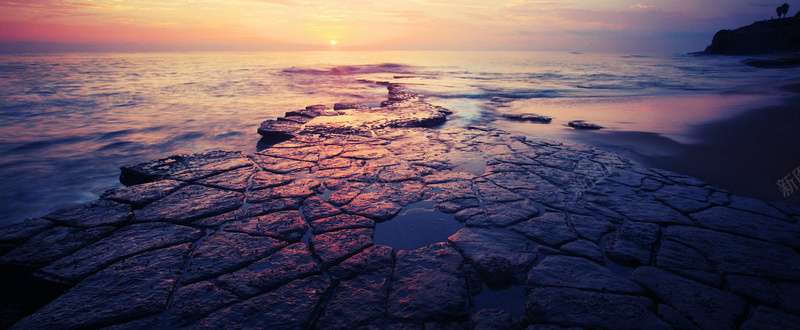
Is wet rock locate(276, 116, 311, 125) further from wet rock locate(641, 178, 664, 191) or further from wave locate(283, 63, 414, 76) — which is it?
wave locate(283, 63, 414, 76)

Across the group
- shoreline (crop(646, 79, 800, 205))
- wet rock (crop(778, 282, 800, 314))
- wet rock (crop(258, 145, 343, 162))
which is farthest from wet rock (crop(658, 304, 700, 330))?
wet rock (crop(258, 145, 343, 162))

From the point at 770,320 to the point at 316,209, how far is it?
9.27ft

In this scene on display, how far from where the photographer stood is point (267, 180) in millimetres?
3377

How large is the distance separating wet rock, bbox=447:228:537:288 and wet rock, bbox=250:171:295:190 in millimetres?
1913

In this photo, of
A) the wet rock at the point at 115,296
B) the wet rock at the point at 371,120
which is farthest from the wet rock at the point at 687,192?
the wet rock at the point at 115,296

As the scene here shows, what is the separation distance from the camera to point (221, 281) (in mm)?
1882

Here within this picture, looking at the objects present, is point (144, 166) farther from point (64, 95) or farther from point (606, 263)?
point (64, 95)

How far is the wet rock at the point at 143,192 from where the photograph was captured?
9.28ft

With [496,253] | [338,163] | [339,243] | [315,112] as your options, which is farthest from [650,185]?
[315,112]

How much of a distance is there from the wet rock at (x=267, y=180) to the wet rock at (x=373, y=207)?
0.91 meters

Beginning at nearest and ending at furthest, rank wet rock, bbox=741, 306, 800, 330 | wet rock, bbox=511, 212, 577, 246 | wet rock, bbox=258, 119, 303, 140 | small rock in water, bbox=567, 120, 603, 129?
1. wet rock, bbox=741, 306, 800, 330
2. wet rock, bbox=511, 212, 577, 246
3. wet rock, bbox=258, 119, 303, 140
4. small rock in water, bbox=567, 120, 603, 129

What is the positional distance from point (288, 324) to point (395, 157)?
109 inches

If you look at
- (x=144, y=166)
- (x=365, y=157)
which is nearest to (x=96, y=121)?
(x=144, y=166)

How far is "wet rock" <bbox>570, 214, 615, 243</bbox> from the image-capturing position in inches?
92.9
